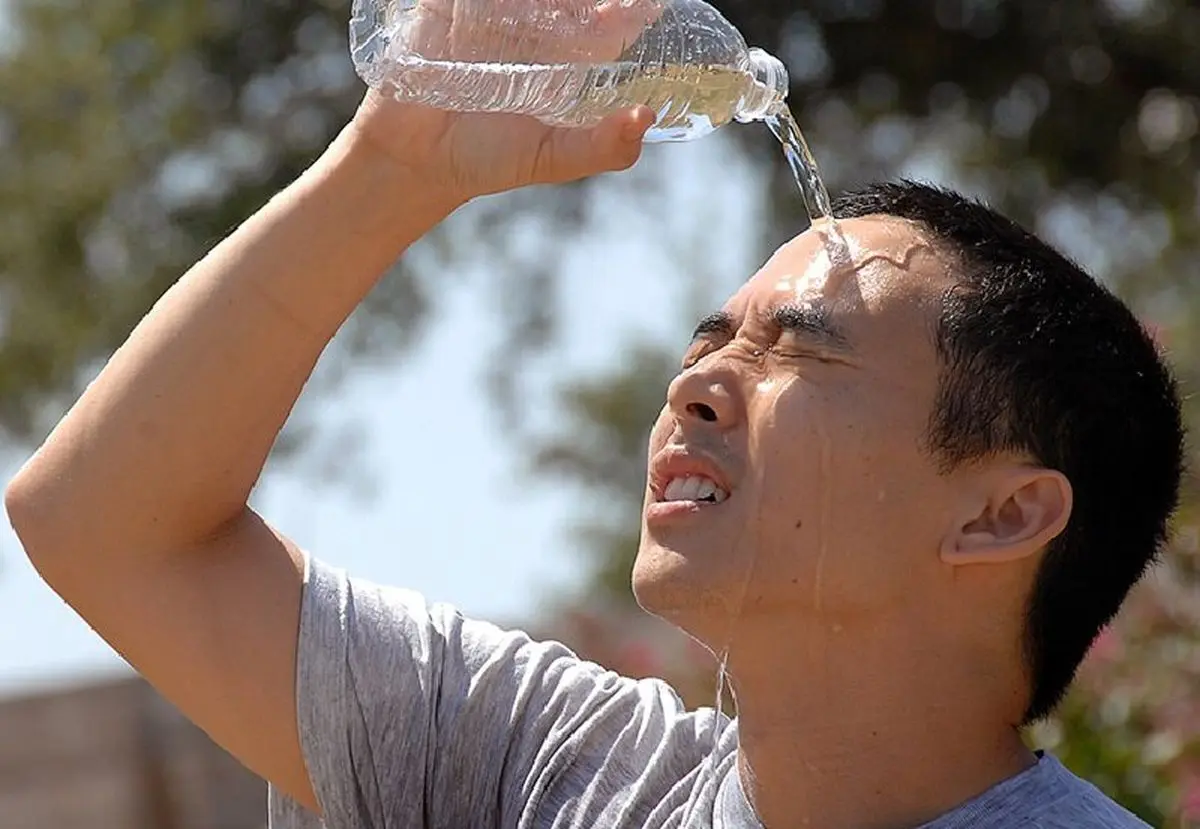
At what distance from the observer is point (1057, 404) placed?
8.25ft

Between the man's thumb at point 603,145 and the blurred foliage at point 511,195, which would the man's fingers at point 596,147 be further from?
the blurred foliage at point 511,195

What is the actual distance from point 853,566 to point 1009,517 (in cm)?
18

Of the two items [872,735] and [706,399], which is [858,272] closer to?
[706,399]

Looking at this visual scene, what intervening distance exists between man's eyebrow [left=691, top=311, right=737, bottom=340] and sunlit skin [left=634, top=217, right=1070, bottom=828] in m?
0.10

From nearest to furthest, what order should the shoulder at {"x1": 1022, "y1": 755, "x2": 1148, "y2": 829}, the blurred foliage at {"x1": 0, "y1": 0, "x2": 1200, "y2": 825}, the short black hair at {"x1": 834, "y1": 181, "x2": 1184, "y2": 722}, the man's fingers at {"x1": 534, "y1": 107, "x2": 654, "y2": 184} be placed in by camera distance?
1. the shoulder at {"x1": 1022, "y1": 755, "x2": 1148, "y2": 829}
2. the short black hair at {"x1": 834, "y1": 181, "x2": 1184, "y2": 722}
3. the man's fingers at {"x1": 534, "y1": 107, "x2": 654, "y2": 184}
4. the blurred foliage at {"x1": 0, "y1": 0, "x2": 1200, "y2": 825}

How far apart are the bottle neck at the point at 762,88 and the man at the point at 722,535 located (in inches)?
9.0

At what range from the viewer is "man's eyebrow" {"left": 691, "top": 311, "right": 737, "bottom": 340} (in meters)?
2.60

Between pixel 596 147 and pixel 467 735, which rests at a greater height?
pixel 596 147

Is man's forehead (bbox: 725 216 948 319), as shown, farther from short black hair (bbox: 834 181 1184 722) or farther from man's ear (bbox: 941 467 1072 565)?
man's ear (bbox: 941 467 1072 565)

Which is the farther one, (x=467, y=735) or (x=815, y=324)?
(x=467, y=735)

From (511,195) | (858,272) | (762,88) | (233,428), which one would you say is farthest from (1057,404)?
(511,195)

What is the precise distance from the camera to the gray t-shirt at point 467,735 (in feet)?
8.57

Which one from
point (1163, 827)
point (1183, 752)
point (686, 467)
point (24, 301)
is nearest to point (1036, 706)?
point (686, 467)

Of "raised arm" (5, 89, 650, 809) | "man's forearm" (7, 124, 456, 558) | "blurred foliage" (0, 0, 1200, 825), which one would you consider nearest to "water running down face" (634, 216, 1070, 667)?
"raised arm" (5, 89, 650, 809)
